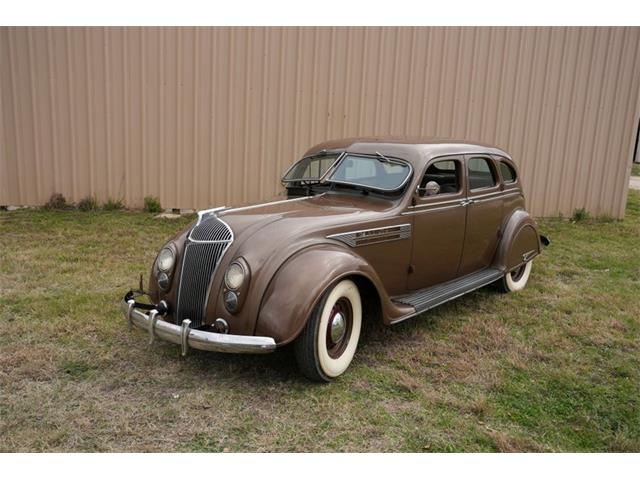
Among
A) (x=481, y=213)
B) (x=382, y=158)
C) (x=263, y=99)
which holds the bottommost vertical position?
(x=481, y=213)

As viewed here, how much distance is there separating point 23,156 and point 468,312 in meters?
8.25

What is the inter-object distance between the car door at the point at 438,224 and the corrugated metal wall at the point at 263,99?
466 cm

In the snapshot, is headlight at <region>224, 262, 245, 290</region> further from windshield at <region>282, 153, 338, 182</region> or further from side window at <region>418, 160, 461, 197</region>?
side window at <region>418, 160, 461, 197</region>

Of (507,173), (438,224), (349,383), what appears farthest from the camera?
(507,173)

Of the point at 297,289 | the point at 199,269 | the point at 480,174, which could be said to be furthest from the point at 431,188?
the point at 199,269

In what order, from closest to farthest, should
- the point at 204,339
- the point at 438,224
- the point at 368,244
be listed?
the point at 204,339, the point at 368,244, the point at 438,224

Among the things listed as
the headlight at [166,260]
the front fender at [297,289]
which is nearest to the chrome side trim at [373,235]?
the front fender at [297,289]

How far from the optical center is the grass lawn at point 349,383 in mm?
3014

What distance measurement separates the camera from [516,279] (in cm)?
586

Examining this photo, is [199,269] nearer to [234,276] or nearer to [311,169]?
[234,276]

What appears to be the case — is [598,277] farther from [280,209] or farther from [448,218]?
[280,209]

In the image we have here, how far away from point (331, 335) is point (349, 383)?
0.35 metres

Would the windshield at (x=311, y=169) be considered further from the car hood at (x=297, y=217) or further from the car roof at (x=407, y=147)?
the car hood at (x=297, y=217)

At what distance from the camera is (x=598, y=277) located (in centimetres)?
635
